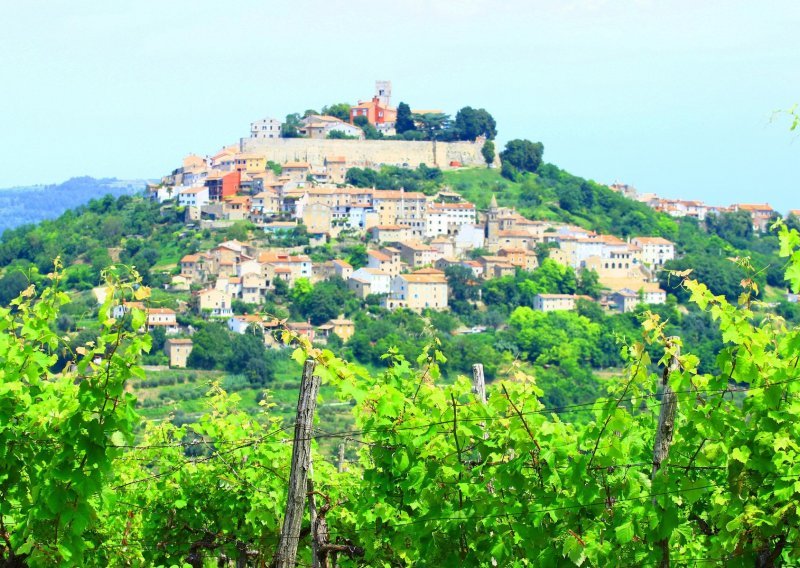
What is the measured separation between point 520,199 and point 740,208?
18.3 m

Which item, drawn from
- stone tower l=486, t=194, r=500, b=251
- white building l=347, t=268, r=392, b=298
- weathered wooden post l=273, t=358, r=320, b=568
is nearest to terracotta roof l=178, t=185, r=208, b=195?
white building l=347, t=268, r=392, b=298

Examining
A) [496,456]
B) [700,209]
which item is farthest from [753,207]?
[496,456]

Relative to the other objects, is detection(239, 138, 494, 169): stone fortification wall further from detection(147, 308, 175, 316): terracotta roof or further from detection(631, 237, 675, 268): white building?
detection(147, 308, 175, 316): terracotta roof

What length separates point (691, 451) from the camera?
21.0ft

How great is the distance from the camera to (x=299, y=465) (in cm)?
629

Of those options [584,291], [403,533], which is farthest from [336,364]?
[584,291]

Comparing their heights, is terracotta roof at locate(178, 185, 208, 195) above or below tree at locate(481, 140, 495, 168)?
below

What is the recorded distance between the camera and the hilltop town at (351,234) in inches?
2384

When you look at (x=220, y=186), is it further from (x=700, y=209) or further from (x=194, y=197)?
(x=700, y=209)

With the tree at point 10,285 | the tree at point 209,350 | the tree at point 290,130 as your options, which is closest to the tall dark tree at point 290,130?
the tree at point 290,130

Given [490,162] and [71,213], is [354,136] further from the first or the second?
[71,213]

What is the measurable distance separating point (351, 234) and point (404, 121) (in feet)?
56.4

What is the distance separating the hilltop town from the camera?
60.6 m

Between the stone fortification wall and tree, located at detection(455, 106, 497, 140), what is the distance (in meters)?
2.35
